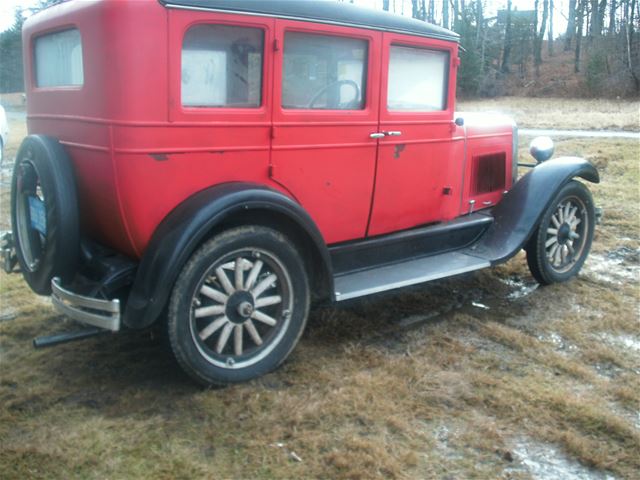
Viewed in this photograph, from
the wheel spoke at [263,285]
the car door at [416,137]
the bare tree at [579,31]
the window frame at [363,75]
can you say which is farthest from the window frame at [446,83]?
the bare tree at [579,31]

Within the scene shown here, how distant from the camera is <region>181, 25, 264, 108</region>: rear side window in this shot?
327 centimetres

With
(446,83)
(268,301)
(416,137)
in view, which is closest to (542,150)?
(446,83)

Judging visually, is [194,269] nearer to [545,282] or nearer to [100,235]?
[100,235]

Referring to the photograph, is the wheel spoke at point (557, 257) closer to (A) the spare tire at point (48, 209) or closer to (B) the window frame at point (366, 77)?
(B) the window frame at point (366, 77)

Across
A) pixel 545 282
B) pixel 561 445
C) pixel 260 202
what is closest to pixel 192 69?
pixel 260 202

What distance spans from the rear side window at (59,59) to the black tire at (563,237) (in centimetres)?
334

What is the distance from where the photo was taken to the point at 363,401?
10.7ft

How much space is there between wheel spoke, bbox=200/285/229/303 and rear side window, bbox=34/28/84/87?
1267 mm

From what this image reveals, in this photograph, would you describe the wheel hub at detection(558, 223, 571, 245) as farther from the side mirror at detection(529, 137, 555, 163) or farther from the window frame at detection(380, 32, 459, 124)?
the window frame at detection(380, 32, 459, 124)

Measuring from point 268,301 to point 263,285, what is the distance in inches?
3.8

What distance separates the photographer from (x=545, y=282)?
5094 millimetres

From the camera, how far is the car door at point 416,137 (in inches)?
163

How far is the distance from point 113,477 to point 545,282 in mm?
3602

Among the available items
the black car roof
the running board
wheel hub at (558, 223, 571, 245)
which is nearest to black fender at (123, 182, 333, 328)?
the running board
